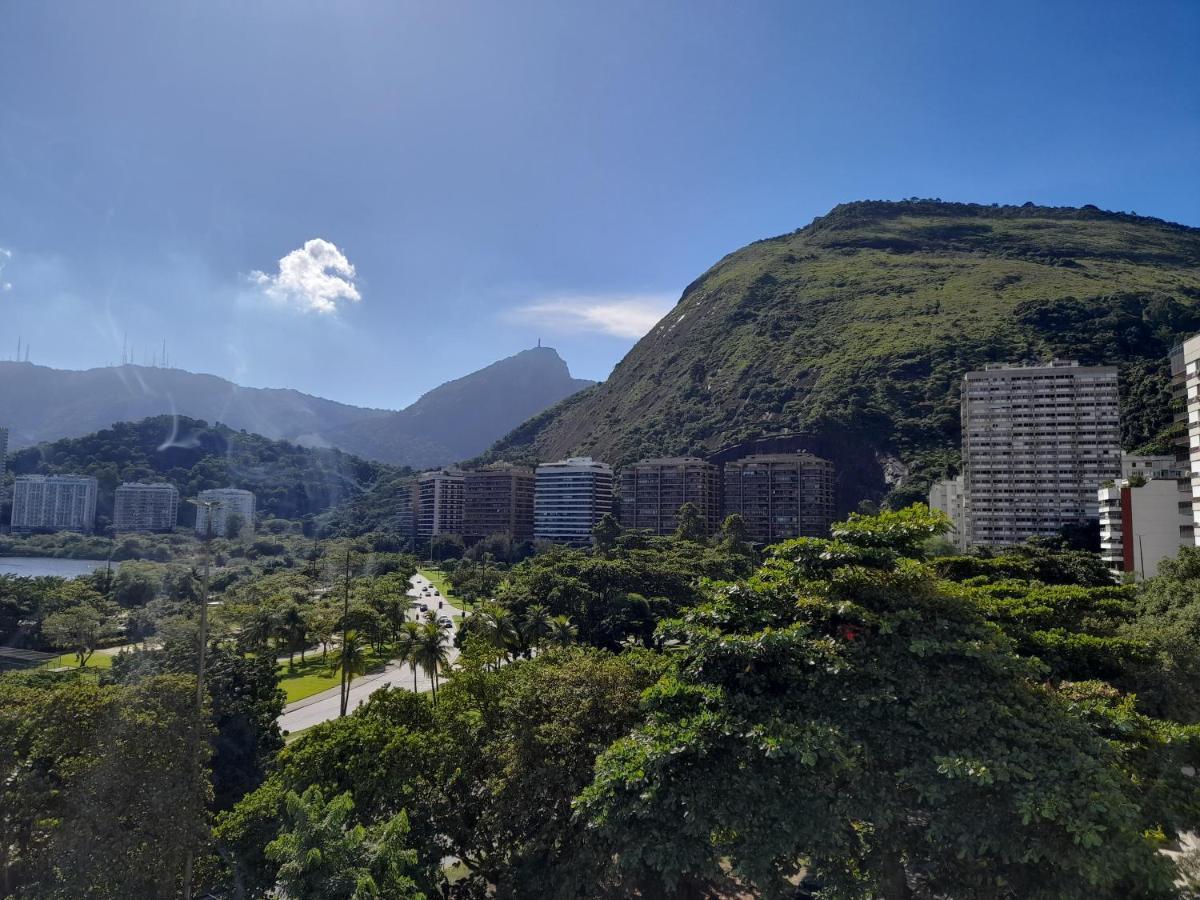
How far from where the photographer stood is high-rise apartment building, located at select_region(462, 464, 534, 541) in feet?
367

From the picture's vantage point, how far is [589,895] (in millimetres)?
11617

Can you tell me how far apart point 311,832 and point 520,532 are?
103 meters

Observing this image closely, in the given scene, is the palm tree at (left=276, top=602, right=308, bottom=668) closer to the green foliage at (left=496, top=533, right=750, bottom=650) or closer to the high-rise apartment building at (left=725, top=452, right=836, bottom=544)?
the green foliage at (left=496, top=533, right=750, bottom=650)

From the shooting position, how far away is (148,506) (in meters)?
114

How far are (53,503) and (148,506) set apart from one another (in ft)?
51.3

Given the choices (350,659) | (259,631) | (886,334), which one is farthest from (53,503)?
(886,334)

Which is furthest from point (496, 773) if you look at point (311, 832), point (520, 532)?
point (520, 532)

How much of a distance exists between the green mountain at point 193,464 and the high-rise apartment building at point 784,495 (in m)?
94.6

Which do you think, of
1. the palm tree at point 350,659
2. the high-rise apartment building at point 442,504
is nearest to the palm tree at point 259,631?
the palm tree at point 350,659

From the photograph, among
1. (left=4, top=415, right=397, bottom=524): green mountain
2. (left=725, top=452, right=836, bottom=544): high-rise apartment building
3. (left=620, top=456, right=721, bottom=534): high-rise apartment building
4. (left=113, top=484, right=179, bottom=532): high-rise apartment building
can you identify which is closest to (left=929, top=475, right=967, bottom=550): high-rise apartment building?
(left=725, top=452, right=836, bottom=544): high-rise apartment building

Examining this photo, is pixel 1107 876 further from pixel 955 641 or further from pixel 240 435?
pixel 240 435

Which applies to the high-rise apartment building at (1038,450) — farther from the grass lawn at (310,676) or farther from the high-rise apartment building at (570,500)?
the grass lawn at (310,676)

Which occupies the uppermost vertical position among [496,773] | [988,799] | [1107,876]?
[988,799]

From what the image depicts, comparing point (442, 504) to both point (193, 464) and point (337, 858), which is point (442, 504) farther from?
point (337, 858)
